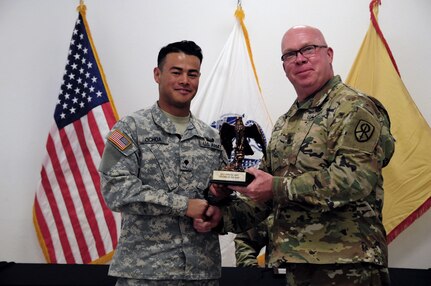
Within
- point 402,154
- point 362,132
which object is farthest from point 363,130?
point 402,154

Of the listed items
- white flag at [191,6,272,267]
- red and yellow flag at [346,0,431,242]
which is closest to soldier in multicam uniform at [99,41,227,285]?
white flag at [191,6,272,267]

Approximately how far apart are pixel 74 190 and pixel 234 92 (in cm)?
128

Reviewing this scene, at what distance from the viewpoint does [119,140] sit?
1.58m

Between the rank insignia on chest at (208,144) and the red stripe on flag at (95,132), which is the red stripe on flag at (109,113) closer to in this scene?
the red stripe on flag at (95,132)

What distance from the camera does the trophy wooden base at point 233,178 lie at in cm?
146

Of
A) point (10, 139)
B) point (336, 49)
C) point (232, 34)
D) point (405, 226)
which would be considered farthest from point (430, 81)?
point (10, 139)

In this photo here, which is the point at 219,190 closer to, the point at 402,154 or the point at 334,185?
the point at 334,185

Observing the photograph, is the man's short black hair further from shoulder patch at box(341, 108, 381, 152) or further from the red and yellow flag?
the red and yellow flag

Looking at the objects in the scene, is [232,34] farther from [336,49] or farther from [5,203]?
[5,203]

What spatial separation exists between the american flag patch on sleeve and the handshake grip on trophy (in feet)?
1.17

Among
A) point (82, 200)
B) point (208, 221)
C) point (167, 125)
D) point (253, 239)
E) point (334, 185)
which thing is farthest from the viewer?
point (82, 200)

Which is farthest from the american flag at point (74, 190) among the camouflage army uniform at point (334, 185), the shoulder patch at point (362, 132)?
the shoulder patch at point (362, 132)

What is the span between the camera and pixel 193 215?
152cm

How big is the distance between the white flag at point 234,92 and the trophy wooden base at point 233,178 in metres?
1.35
